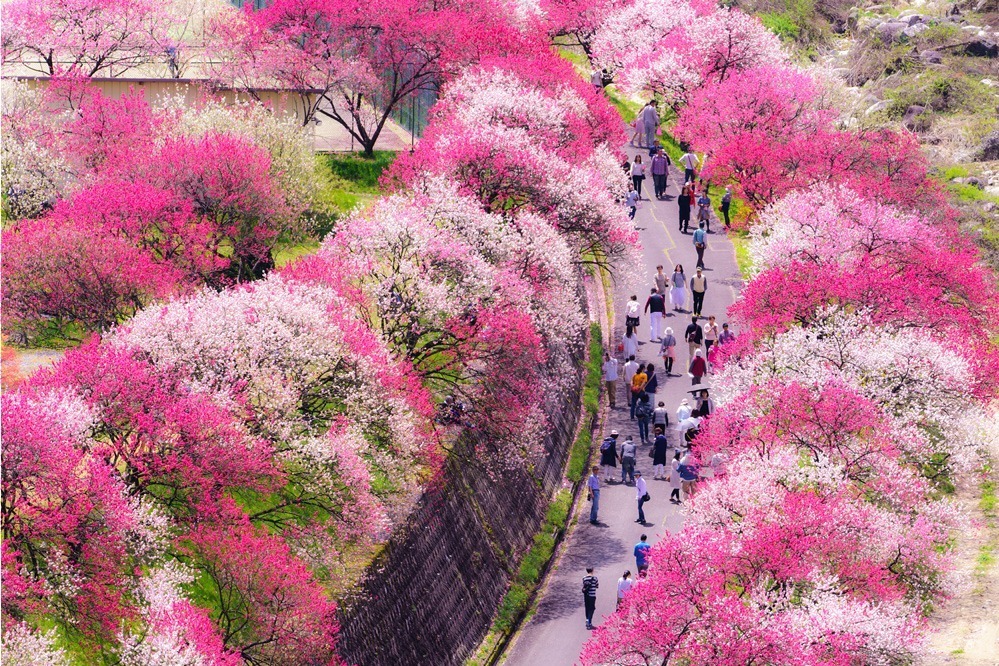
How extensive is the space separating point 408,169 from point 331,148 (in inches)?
522

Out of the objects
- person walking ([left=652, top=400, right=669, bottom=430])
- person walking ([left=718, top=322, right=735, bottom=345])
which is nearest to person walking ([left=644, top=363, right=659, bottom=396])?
person walking ([left=652, top=400, right=669, bottom=430])

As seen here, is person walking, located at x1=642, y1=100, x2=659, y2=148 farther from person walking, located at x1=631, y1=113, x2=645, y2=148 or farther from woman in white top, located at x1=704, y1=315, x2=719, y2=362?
woman in white top, located at x1=704, y1=315, x2=719, y2=362

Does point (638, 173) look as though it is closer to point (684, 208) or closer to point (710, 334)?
point (684, 208)

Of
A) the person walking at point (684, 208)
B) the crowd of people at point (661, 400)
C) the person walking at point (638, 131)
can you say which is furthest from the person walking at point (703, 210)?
the person walking at point (638, 131)

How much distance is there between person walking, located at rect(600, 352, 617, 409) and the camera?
5681cm

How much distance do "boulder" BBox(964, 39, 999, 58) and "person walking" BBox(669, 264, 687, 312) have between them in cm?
4666

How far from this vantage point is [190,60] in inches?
3081

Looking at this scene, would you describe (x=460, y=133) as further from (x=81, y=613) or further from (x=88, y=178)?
(x=81, y=613)

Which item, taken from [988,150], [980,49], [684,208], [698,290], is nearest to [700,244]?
[684,208]

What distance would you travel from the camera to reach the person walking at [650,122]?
78625mm

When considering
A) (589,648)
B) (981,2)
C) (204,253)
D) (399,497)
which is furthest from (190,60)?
A: (981,2)

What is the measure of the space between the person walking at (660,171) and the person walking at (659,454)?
23.2 m

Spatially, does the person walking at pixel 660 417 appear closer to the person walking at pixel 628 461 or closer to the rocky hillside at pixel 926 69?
the person walking at pixel 628 461

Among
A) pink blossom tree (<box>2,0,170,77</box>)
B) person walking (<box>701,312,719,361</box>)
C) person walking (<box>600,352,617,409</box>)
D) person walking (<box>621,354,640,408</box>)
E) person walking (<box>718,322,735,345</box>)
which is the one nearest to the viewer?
person walking (<box>718,322,735,345</box>)
